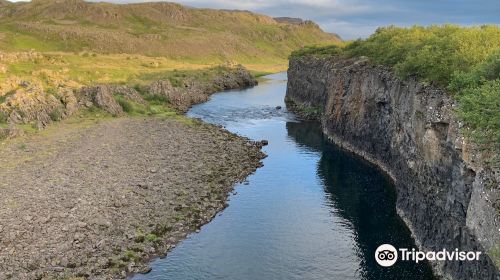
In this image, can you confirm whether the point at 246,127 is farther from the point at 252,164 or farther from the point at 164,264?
the point at 164,264

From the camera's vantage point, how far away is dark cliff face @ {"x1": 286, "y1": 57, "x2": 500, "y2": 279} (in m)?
25.2

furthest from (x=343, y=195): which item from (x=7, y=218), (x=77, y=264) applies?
(x=7, y=218)

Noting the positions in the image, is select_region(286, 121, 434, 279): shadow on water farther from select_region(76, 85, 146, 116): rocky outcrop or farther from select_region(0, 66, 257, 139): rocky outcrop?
select_region(0, 66, 257, 139): rocky outcrop

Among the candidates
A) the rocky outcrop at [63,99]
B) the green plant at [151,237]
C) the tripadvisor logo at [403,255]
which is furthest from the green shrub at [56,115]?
the tripadvisor logo at [403,255]

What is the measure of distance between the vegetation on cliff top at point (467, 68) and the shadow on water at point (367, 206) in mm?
11667

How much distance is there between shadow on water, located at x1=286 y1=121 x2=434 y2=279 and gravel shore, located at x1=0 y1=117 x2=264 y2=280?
10557 mm

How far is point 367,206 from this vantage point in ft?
149

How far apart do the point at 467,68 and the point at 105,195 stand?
1305 inches

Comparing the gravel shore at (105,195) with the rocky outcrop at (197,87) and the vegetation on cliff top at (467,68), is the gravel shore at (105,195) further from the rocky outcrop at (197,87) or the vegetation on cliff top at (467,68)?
the rocky outcrop at (197,87)

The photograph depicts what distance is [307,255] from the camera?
34.8 metres

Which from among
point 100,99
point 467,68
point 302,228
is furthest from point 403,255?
point 100,99

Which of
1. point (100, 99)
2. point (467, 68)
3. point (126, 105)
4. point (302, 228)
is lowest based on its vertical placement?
point (302, 228)

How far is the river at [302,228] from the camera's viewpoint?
32.8 m

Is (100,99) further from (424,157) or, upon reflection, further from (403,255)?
(403,255)
